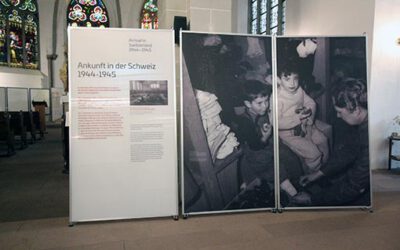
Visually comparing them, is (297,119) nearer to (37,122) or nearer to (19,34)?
(37,122)

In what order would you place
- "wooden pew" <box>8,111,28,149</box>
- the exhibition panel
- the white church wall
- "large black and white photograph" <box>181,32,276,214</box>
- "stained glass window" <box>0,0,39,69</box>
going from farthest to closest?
"stained glass window" <box>0,0,39,69</box>, "wooden pew" <box>8,111,28,149</box>, the white church wall, "large black and white photograph" <box>181,32,276,214</box>, the exhibition panel

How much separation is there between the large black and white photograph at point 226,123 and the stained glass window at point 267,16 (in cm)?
555

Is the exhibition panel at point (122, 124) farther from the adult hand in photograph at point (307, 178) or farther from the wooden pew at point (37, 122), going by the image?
the wooden pew at point (37, 122)

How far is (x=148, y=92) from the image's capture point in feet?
9.70

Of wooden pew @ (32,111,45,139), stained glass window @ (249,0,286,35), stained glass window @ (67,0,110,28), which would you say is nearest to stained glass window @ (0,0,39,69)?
Result: stained glass window @ (67,0,110,28)

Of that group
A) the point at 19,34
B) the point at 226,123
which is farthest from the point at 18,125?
the point at 19,34

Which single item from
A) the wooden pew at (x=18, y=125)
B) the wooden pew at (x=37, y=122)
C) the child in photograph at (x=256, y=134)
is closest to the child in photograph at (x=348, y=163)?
the child in photograph at (x=256, y=134)

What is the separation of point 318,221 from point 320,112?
1059 mm

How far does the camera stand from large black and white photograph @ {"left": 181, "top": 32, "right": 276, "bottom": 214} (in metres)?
3.03

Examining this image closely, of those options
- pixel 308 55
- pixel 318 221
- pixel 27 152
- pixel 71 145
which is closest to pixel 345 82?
pixel 308 55

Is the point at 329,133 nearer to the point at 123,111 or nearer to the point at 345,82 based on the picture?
the point at 345,82

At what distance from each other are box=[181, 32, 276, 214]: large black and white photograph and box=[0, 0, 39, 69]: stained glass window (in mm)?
12549

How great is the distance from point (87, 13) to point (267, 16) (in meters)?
9.34

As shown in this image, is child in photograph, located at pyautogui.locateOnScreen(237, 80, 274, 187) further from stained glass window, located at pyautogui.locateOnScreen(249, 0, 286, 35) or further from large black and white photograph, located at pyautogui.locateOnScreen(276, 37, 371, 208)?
stained glass window, located at pyautogui.locateOnScreen(249, 0, 286, 35)
